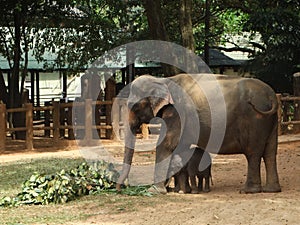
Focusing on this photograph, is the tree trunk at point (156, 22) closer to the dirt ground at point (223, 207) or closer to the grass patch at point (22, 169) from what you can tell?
the grass patch at point (22, 169)

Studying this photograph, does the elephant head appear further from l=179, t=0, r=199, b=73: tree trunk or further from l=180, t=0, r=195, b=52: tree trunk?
l=180, t=0, r=195, b=52: tree trunk

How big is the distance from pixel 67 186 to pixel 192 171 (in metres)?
1.84

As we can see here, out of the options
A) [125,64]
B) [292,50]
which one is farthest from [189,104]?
[125,64]

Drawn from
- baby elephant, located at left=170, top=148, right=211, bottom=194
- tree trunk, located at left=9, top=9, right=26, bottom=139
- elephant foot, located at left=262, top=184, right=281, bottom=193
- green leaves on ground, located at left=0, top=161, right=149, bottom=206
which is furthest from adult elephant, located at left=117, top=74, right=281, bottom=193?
tree trunk, located at left=9, top=9, right=26, bottom=139

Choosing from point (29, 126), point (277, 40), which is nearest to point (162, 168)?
point (29, 126)

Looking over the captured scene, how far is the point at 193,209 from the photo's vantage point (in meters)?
8.78

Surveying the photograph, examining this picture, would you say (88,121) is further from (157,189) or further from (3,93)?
(157,189)

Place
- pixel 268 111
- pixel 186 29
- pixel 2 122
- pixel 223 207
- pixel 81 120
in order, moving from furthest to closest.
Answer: pixel 186 29 < pixel 81 120 < pixel 2 122 < pixel 268 111 < pixel 223 207

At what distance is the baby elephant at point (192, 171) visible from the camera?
1034 centimetres

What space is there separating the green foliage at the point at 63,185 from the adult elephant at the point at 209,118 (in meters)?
0.35

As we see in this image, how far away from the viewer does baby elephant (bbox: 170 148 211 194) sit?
10.3 m

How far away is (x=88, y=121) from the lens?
56.4ft

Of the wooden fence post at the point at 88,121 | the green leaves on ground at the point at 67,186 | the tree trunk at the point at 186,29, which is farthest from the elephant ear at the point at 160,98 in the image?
the tree trunk at the point at 186,29

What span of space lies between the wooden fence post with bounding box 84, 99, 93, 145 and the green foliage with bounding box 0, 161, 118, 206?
21.1 ft
